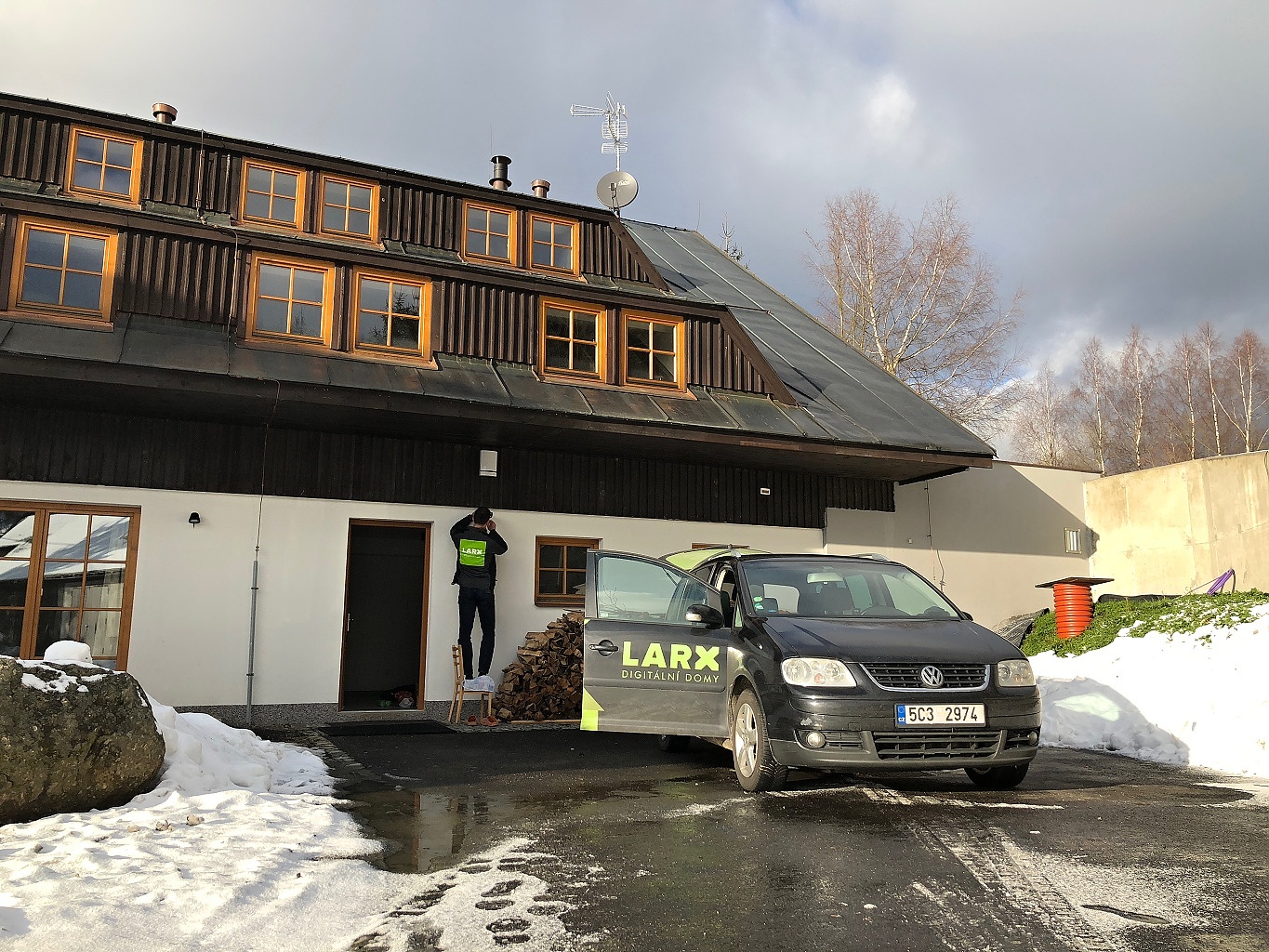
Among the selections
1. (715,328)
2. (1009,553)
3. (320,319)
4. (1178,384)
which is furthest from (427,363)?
(1178,384)

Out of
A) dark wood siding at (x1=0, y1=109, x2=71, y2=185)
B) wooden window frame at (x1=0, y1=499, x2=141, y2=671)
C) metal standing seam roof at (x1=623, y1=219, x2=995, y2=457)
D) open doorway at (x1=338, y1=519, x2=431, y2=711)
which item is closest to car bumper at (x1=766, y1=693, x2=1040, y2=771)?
metal standing seam roof at (x1=623, y1=219, x2=995, y2=457)

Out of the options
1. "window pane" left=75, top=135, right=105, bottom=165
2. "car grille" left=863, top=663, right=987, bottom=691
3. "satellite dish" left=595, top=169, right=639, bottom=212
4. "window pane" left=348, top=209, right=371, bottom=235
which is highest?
"satellite dish" left=595, top=169, right=639, bottom=212

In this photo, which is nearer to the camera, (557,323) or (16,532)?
(16,532)

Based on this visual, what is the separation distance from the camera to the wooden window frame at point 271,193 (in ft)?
43.8

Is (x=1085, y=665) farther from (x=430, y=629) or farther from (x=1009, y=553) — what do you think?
(x=430, y=629)

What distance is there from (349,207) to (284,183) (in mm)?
923

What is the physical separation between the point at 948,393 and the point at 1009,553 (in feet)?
38.7

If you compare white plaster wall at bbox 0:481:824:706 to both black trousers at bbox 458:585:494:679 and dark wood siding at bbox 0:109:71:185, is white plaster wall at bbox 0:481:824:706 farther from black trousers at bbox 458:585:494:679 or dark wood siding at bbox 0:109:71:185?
dark wood siding at bbox 0:109:71:185

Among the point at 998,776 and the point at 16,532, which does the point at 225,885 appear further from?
the point at 16,532

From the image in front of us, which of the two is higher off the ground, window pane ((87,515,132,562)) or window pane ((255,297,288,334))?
window pane ((255,297,288,334))

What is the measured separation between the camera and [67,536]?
1038 centimetres

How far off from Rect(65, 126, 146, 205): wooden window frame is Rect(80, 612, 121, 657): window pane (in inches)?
223

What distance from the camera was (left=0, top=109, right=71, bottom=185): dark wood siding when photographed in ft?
39.9

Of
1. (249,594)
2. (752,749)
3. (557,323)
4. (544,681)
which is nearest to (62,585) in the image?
(249,594)
